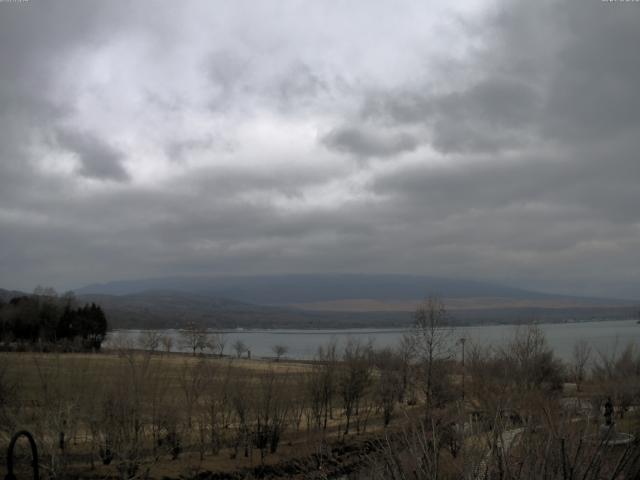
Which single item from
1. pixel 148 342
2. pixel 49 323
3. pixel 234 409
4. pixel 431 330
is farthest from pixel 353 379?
pixel 49 323

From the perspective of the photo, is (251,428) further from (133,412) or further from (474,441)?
(474,441)

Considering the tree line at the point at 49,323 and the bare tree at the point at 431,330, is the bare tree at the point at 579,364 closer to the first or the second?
the bare tree at the point at 431,330

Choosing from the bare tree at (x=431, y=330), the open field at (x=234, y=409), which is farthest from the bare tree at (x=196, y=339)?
the open field at (x=234, y=409)

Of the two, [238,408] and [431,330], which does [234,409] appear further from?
[431,330]

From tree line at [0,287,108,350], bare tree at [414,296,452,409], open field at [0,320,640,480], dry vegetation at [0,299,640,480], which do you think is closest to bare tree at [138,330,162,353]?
open field at [0,320,640,480]

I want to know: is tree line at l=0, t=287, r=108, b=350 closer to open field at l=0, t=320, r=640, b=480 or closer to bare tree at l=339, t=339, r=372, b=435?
open field at l=0, t=320, r=640, b=480

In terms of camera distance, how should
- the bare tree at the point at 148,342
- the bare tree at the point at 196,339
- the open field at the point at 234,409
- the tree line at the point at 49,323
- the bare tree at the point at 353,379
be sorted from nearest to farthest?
1. the open field at the point at 234,409
2. the bare tree at the point at 148,342
3. the bare tree at the point at 353,379
4. the tree line at the point at 49,323
5. the bare tree at the point at 196,339

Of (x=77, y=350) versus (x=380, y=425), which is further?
(x=77, y=350)

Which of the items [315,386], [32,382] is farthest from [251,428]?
[32,382]

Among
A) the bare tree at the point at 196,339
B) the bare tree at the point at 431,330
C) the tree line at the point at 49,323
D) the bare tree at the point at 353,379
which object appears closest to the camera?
the bare tree at the point at 353,379

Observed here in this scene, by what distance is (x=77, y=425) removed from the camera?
3262 cm

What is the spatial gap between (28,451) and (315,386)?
2354 centimetres

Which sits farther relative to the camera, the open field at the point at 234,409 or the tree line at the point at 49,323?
the tree line at the point at 49,323

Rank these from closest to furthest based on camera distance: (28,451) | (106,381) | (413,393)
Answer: (28,451), (106,381), (413,393)
